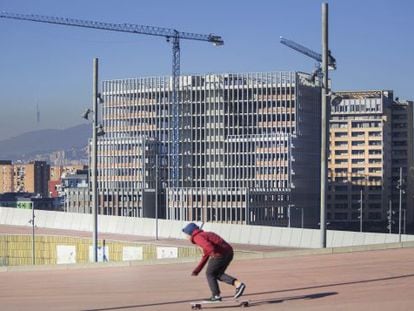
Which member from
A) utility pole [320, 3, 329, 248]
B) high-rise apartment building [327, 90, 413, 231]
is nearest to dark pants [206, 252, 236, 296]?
utility pole [320, 3, 329, 248]

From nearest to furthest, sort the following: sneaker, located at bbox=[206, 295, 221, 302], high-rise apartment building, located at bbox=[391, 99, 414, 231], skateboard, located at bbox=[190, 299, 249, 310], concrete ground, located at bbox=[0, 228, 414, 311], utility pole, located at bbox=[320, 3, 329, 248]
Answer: skateboard, located at bbox=[190, 299, 249, 310] → sneaker, located at bbox=[206, 295, 221, 302] → concrete ground, located at bbox=[0, 228, 414, 311] → utility pole, located at bbox=[320, 3, 329, 248] → high-rise apartment building, located at bbox=[391, 99, 414, 231]

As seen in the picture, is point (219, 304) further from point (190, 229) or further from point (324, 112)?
point (324, 112)

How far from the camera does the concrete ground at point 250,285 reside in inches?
483

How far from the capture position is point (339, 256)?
63.4 ft

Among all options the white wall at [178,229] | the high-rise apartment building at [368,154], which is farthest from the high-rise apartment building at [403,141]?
the white wall at [178,229]

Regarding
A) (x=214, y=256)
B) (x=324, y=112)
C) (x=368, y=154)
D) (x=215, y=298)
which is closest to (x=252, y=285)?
(x=215, y=298)

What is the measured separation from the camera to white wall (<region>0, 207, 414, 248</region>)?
50219 mm

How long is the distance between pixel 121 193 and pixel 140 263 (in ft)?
368

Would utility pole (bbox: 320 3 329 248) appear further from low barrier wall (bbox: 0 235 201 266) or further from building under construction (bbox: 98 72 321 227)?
building under construction (bbox: 98 72 321 227)

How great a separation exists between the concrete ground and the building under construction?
102304 millimetres

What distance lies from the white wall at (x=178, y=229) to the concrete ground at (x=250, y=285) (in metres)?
29.3

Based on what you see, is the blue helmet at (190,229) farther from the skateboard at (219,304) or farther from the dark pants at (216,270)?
the skateboard at (219,304)

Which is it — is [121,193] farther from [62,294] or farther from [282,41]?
[62,294]

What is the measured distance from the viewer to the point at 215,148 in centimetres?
13362
